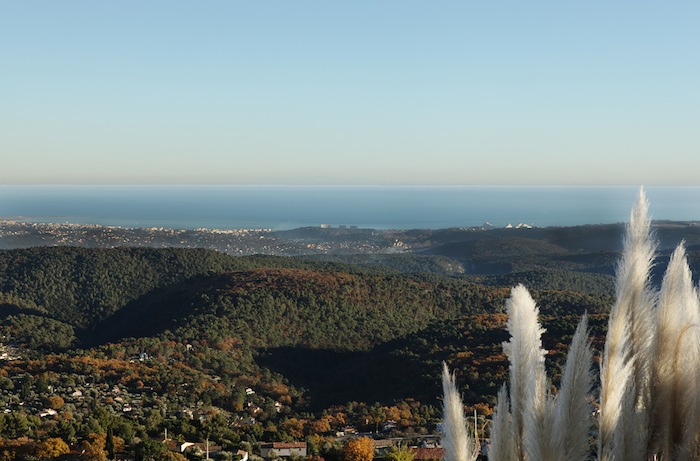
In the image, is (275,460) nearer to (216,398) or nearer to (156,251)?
(216,398)

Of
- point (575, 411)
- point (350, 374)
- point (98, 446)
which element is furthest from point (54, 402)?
point (575, 411)

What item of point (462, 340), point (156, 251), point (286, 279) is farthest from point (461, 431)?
point (156, 251)

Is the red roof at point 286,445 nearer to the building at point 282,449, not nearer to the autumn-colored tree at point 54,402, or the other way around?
the building at point 282,449

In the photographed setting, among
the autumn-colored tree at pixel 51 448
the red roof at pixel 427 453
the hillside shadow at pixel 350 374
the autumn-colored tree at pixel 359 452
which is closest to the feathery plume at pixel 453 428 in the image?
the autumn-colored tree at pixel 359 452

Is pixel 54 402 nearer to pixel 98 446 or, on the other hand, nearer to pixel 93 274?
pixel 98 446

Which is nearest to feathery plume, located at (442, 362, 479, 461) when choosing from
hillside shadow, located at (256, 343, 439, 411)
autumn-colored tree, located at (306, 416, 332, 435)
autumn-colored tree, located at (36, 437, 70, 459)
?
autumn-colored tree, located at (36, 437, 70, 459)
